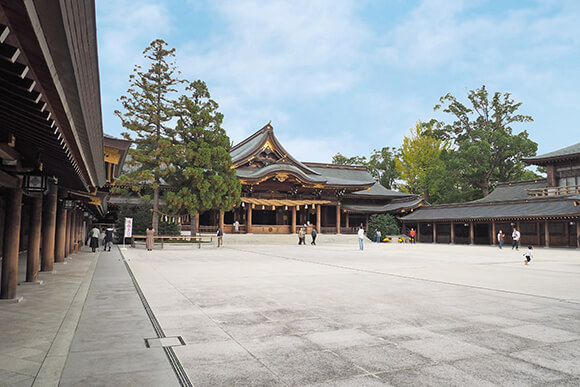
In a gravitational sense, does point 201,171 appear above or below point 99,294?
above

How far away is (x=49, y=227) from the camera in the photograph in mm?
10398

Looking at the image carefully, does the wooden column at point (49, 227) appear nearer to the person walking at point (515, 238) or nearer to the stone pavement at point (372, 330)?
the stone pavement at point (372, 330)

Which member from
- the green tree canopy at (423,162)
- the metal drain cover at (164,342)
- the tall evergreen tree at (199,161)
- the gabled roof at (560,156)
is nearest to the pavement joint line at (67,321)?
the metal drain cover at (164,342)

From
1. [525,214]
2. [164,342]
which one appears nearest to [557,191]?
[525,214]

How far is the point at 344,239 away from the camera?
123ft

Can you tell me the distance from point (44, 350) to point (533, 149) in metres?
51.6

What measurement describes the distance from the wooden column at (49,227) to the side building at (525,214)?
95.1ft

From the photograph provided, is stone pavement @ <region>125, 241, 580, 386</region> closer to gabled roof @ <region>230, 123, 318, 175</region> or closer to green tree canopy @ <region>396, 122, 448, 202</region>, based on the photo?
gabled roof @ <region>230, 123, 318, 175</region>

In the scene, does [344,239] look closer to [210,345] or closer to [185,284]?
[185,284]

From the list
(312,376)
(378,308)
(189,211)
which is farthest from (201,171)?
(312,376)

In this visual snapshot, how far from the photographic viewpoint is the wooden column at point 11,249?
22.4 feet

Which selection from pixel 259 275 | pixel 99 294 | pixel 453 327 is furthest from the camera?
pixel 259 275

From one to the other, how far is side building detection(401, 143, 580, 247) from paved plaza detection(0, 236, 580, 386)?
2362 cm

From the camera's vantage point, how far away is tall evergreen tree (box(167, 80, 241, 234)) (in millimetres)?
24734
